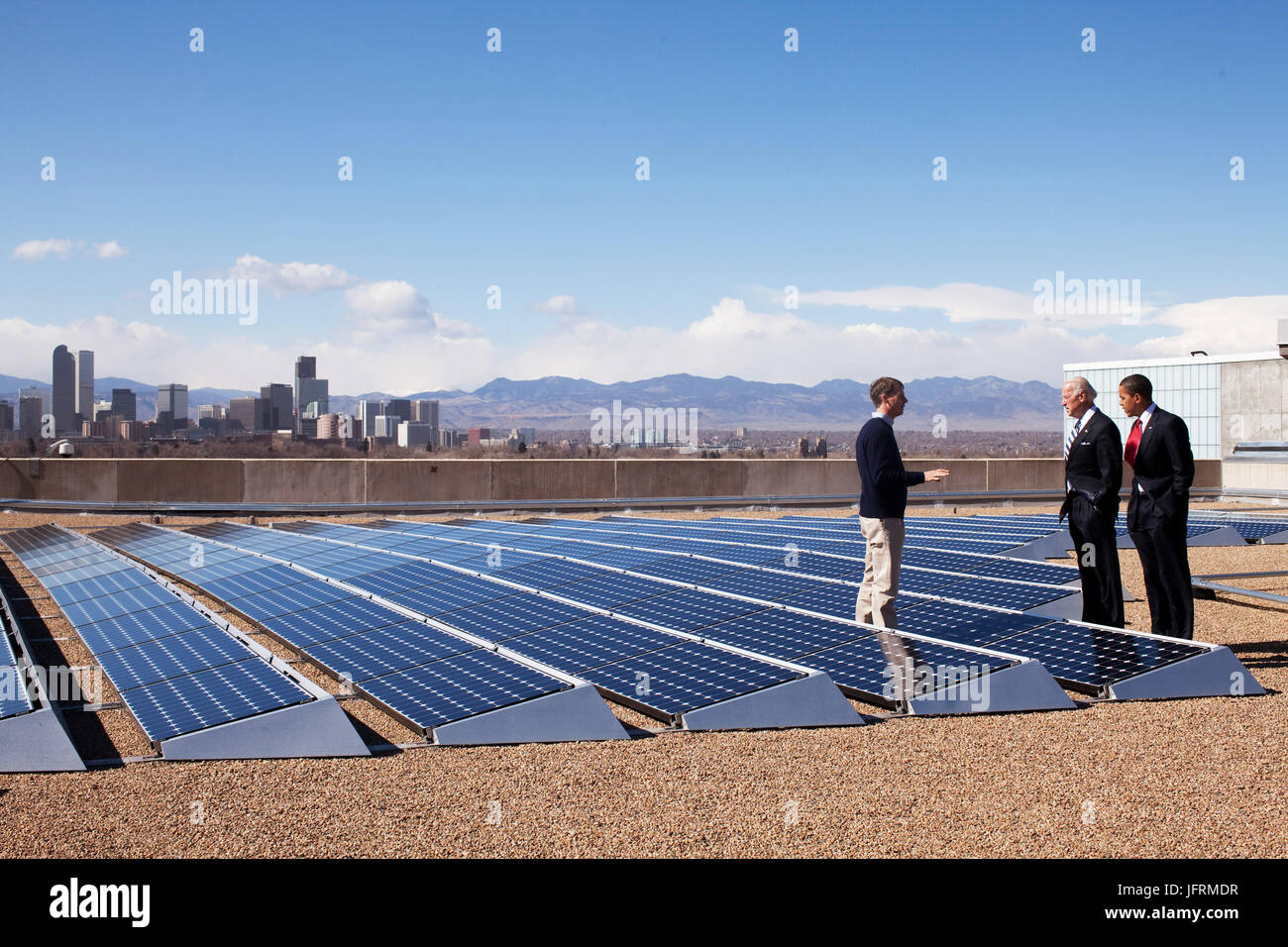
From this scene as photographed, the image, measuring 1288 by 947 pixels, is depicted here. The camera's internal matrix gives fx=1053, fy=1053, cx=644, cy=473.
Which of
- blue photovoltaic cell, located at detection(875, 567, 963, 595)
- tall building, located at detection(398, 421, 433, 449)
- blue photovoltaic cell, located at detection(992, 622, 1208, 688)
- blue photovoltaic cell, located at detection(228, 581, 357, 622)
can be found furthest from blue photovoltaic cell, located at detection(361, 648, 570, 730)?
tall building, located at detection(398, 421, 433, 449)

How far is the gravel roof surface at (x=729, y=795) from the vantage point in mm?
5145

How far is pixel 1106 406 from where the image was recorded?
2426 inches

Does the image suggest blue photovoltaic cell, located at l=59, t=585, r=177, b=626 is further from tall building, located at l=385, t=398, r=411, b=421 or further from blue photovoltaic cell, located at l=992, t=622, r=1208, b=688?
tall building, located at l=385, t=398, r=411, b=421

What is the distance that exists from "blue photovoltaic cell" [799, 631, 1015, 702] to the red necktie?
268cm

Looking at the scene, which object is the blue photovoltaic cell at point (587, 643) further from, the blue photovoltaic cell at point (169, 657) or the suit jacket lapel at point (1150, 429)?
the suit jacket lapel at point (1150, 429)

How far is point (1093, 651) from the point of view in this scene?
27.5ft

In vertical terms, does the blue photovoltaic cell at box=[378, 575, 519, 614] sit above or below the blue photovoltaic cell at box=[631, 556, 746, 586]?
below

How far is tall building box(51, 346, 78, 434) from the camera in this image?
426ft

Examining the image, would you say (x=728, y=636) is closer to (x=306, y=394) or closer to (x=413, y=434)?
(x=413, y=434)

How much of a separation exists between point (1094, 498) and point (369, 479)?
20.2 metres

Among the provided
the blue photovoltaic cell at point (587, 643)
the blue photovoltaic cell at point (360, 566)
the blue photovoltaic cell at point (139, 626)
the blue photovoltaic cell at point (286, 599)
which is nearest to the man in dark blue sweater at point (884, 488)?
the blue photovoltaic cell at point (587, 643)

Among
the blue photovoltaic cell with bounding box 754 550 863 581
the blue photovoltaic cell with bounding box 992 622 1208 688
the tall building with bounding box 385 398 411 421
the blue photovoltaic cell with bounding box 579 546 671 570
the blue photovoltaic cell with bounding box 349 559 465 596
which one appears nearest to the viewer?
the blue photovoltaic cell with bounding box 992 622 1208 688

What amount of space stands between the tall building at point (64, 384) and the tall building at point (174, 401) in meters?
10.2
